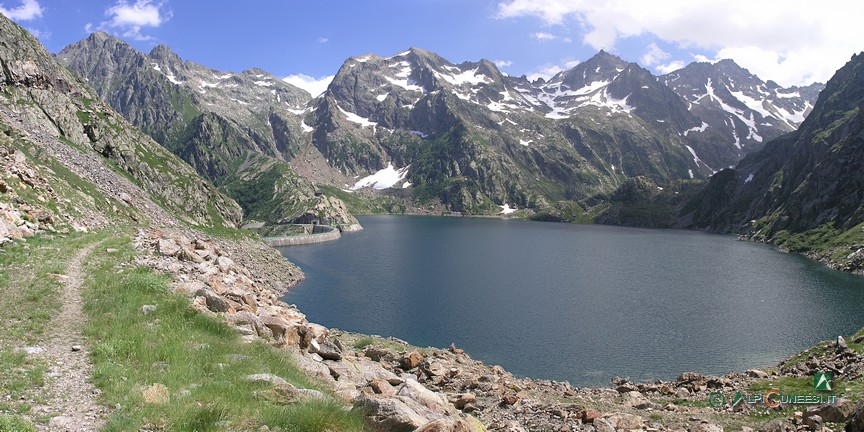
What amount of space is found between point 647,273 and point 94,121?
146 metres

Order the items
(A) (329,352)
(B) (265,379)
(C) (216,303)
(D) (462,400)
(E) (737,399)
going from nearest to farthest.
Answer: (B) (265,379) → (C) (216,303) → (A) (329,352) → (D) (462,400) → (E) (737,399)

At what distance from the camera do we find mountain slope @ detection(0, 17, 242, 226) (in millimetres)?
78562

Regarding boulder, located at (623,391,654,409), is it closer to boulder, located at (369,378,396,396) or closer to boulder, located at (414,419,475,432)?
boulder, located at (369,378,396,396)

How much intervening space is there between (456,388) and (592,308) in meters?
67.6

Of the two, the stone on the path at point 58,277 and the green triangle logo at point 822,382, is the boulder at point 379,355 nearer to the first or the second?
the stone on the path at point 58,277

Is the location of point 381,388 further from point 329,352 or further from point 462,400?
point 462,400

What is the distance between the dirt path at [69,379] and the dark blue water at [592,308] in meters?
51.4

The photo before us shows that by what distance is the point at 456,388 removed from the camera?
3209 centimetres

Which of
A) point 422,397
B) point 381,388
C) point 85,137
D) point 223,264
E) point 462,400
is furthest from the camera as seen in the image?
point 85,137

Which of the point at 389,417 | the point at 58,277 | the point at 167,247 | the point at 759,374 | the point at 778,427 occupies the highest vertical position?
the point at 167,247

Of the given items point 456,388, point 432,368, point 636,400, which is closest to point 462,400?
point 456,388

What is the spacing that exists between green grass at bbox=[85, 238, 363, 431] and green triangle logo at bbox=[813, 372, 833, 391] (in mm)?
36406

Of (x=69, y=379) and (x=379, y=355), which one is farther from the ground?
(x=69, y=379)

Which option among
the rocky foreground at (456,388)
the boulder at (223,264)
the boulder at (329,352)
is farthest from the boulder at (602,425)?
the boulder at (223,264)
